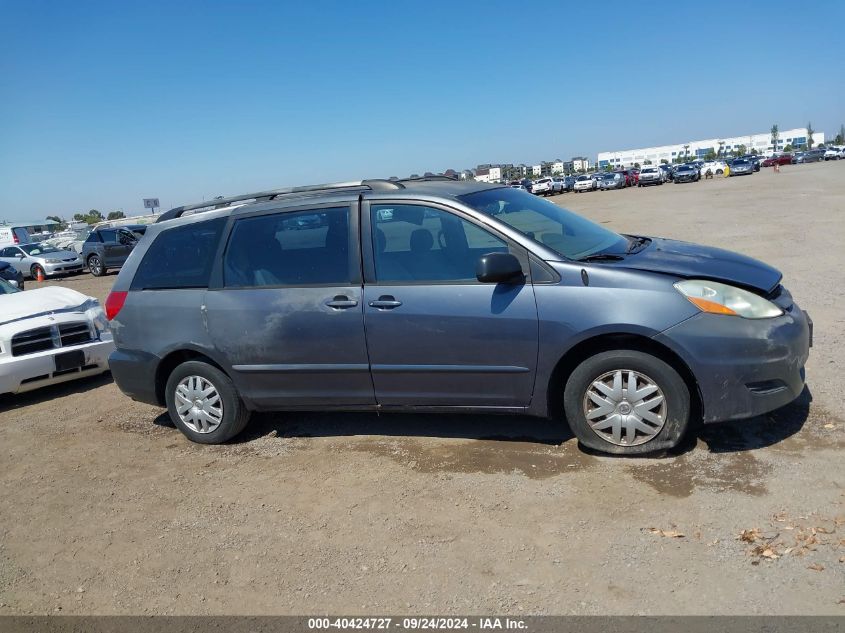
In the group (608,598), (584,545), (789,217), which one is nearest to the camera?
(608,598)

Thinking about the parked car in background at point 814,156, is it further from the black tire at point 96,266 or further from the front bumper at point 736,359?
the front bumper at point 736,359

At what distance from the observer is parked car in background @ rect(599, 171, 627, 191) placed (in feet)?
197

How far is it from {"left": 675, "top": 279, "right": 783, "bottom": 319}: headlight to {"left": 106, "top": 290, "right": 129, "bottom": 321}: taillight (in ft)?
13.8

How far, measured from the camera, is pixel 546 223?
5.02 meters

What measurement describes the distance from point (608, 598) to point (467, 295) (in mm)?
2039

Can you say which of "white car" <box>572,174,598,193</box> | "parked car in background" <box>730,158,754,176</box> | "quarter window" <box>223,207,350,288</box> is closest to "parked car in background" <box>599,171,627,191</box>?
"white car" <box>572,174,598,193</box>

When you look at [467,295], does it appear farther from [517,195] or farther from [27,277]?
[27,277]

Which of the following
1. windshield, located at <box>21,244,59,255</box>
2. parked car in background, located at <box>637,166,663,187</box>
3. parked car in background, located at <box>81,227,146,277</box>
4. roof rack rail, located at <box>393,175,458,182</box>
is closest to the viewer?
roof rack rail, located at <box>393,175,458,182</box>

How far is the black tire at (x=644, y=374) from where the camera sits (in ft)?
13.6

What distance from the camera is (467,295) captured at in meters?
4.45

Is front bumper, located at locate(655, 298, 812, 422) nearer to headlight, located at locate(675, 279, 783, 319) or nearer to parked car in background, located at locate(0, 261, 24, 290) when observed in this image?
headlight, located at locate(675, 279, 783, 319)

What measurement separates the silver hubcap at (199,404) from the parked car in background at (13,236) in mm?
32633

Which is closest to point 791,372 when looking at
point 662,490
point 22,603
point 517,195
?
point 662,490

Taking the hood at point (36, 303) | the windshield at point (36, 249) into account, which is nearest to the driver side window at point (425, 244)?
the hood at point (36, 303)
